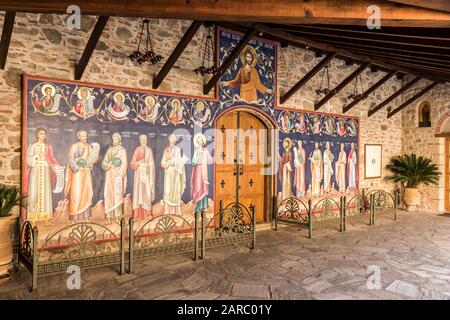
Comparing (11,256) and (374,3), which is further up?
(374,3)

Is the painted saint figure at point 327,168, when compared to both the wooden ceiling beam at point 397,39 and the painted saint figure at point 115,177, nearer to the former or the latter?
the wooden ceiling beam at point 397,39

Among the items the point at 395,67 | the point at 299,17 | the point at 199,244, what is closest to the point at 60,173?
the point at 199,244

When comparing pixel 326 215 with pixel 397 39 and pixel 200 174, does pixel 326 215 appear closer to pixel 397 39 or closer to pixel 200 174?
pixel 200 174

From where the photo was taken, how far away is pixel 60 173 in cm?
541

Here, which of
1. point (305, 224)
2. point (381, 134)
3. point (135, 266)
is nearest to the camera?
point (135, 266)

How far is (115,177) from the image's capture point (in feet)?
19.4

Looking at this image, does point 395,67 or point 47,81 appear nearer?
point 47,81

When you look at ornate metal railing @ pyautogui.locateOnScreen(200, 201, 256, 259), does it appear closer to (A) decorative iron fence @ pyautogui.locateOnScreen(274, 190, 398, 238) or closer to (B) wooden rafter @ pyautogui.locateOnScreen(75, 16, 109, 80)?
(A) decorative iron fence @ pyautogui.locateOnScreen(274, 190, 398, 238)

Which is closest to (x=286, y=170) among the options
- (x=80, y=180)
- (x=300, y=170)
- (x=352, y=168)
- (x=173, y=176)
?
(x=300, y=170)

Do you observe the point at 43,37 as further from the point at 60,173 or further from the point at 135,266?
the point at 135,266

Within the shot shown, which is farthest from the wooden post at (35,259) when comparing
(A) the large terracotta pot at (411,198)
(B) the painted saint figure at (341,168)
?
(A) the large terracotta pot at (411,198)

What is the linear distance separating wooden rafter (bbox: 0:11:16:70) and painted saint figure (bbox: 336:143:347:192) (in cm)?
793

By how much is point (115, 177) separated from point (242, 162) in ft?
9.68

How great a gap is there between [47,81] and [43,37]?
2.26 ft
